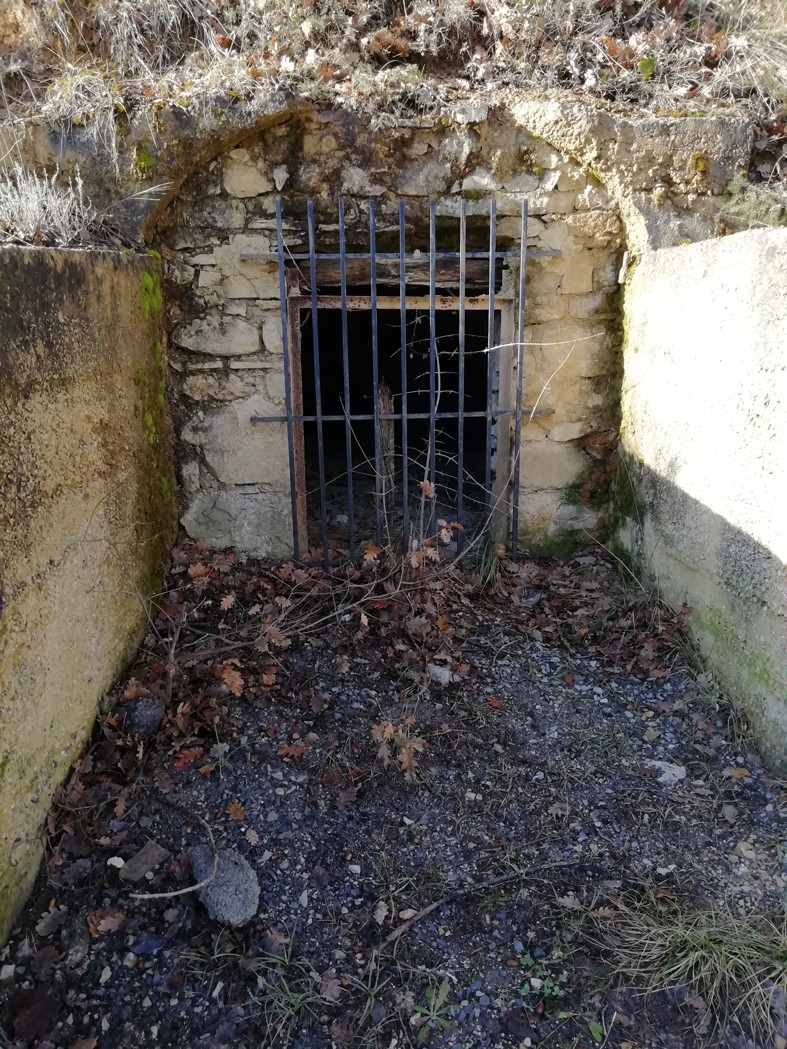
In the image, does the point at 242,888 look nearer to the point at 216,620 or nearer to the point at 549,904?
the point at 549,904

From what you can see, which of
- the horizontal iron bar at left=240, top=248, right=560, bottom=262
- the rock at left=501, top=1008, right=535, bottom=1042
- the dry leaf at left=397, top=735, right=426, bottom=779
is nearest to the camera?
the rock at left=501, top=1008, right=535, bottom=1042

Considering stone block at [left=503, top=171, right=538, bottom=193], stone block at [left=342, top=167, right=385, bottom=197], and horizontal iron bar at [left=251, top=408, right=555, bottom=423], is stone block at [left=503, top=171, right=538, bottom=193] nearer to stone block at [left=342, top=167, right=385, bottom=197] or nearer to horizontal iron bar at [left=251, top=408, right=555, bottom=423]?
stone block at [left=342, top=167, right=385, bottom=197]

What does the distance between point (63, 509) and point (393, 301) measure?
2075 mm

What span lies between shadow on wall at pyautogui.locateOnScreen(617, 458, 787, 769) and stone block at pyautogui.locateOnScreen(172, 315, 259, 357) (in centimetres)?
214

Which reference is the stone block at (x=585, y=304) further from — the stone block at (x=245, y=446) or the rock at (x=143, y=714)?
the rock at (x=143, y=714)

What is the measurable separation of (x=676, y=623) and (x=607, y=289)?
70.6 inches

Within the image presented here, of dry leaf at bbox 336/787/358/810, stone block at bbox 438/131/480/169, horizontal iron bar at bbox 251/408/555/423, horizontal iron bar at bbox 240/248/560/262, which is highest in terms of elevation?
stone block at bbox 438/131/480/169

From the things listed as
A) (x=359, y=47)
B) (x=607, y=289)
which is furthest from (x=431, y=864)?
(x=359, y=47)

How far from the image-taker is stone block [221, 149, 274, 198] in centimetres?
A: 337

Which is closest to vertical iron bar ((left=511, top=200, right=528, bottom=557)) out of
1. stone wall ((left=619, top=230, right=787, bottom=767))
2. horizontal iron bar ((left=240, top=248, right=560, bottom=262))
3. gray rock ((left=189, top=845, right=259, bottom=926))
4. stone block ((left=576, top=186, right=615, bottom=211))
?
horizontal iron bar ((left=240, top=248, right=560, bottom=262))

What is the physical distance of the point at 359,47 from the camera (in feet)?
12.4

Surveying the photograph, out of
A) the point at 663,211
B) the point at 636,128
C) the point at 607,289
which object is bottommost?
the point at 607,289

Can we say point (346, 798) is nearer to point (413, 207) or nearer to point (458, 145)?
point (413, 207)

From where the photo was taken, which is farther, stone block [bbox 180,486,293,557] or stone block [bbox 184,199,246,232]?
stone block [bbox 180,486,293,557]
